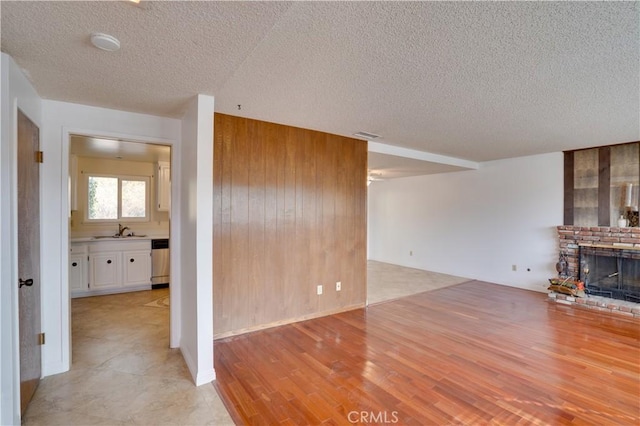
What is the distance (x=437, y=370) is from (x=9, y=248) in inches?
127

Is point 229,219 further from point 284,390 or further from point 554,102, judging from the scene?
point 554,102

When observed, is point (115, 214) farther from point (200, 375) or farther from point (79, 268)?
point (200, 375)

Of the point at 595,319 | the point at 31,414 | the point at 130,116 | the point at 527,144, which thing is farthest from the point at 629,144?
the point at 31,414

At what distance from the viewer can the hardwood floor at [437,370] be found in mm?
2080

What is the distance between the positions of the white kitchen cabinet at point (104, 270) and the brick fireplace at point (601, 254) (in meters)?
7.09

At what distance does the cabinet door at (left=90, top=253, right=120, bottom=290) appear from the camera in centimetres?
468

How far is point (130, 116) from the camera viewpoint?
9.45 feet

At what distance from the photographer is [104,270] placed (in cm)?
475

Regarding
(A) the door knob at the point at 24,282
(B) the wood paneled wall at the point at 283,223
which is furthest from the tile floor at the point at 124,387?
(A) the door knob at the point at 24,282

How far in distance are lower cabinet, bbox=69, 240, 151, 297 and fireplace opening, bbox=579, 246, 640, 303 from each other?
23.8 ft

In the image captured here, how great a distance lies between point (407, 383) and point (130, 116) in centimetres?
347

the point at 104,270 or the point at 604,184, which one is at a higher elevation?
the point at 604,184

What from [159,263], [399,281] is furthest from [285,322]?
[399,281]

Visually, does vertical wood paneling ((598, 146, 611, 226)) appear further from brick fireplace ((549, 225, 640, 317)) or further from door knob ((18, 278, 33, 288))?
door knob ((18, 278, 33, 288))
